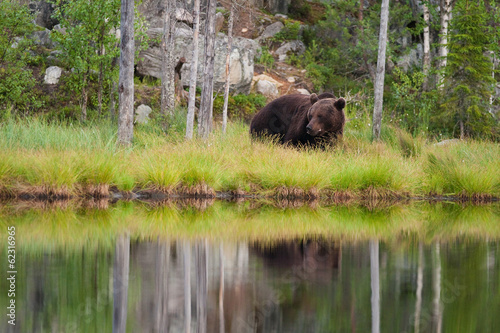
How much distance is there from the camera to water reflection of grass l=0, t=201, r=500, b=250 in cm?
800

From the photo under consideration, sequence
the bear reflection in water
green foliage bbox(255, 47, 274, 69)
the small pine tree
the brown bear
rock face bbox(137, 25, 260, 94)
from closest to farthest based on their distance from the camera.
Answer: the bear reflection in water < the brown bear < the small pine tree < rock face bbox(137, 25, 260, 94) < green foliage bbox(255, 47, 274, 69)

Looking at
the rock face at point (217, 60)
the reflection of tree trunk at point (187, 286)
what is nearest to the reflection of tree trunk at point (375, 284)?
the reflection of tree trunk at point (187, 286)

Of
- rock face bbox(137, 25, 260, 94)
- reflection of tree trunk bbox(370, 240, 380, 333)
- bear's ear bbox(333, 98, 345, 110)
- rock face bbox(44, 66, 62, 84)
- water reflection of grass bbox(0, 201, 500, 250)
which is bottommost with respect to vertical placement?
water reflection of grass bbox(0, 201, 500, 250)

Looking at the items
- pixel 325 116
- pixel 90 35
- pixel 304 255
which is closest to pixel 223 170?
pixel 325 116

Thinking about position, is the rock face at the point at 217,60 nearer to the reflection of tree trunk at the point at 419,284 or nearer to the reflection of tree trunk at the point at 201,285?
the reflection of tree trunk at the point at 201,285

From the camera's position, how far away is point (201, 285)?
5.55m

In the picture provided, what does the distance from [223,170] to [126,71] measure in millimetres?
3715

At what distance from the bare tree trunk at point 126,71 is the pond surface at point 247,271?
4573 mm

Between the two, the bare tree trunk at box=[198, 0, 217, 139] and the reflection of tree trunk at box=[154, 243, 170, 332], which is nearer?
the reflection of tree trunk at box=[154, 243, 170, 332]

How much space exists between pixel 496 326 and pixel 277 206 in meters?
7.01

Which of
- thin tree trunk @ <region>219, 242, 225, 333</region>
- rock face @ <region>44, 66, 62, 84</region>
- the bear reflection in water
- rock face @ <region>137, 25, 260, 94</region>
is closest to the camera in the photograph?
thin tree trunk @ <region>219, 242, 225, 333</region>

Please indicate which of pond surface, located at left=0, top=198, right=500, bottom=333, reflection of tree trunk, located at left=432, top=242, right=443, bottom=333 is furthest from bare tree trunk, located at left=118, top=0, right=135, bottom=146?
reflection of tree trunk, located at left=432, top=242, right=443, bottom=333

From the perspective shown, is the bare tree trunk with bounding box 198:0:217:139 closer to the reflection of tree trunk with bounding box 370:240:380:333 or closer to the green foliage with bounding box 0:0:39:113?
the green foliage with bounding box 0:0:39:113

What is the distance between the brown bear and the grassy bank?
66 cm
